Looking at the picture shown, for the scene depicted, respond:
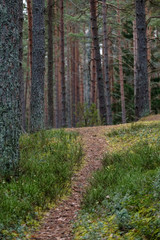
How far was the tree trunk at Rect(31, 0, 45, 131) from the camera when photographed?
10.5m

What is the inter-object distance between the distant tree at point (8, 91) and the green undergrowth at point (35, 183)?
1.40 ft

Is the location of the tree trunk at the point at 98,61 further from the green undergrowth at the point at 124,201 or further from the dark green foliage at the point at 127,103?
the green undergrowth at the point at 124,201

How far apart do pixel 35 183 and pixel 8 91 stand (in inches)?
77.4

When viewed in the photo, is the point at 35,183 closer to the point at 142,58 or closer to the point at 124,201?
the point at 124,201

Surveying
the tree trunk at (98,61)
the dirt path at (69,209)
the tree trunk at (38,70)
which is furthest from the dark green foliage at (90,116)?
the dirt path at (69,209)

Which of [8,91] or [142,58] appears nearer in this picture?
[8,91]

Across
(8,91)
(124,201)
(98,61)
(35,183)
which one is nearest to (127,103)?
(98,61)

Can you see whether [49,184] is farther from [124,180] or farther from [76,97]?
[76,97]

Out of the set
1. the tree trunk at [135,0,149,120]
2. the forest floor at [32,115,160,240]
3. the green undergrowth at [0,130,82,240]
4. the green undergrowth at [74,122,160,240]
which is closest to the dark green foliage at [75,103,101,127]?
the tree trunk at [135,0,149,120]

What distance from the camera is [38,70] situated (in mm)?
10766

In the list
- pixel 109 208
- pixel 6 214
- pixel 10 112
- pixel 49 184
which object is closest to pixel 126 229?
pixel 109 208

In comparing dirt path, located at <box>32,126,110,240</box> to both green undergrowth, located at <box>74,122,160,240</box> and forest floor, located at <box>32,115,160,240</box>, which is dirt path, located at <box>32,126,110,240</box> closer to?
forest floor, located at <box>32,115,160,240</box>

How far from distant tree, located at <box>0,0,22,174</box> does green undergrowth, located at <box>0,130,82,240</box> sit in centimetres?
43

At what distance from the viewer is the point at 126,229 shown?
3709 millimetres
